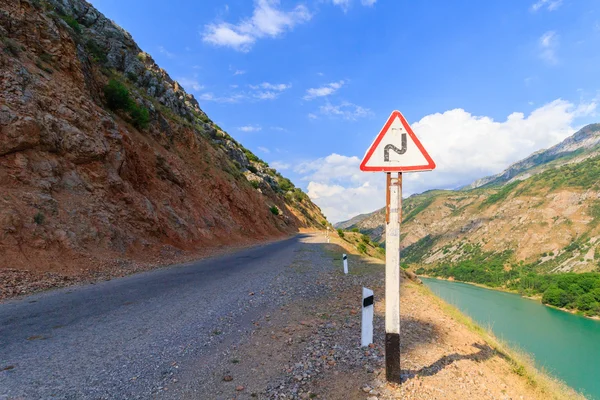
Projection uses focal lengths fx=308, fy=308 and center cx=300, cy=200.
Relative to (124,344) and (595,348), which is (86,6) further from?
(595,348)

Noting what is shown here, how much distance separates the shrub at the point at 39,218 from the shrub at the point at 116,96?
43.6 feet

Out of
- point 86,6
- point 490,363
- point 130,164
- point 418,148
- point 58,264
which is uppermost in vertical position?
point 86,6

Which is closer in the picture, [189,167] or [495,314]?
[189,167]

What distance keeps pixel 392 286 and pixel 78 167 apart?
52.9 ft

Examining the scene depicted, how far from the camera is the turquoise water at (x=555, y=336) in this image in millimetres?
27905

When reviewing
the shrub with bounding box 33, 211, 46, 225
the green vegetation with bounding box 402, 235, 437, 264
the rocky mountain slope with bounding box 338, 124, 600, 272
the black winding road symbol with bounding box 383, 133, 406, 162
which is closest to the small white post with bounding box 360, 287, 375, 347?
the black winding road symbol with bounding box 383, 133, 406, 162

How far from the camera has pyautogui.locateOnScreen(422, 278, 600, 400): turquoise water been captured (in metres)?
27.9

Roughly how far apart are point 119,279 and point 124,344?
659 centimetres

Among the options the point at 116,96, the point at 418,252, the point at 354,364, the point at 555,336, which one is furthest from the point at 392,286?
the point at 418,252

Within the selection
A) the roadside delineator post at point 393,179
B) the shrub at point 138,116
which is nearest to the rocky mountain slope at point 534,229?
the shrub at point 138,116

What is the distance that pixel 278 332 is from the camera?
539 centimetres

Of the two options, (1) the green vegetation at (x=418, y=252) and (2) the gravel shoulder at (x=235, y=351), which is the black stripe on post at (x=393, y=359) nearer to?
(2) the gravel shoulder at (x=235, y=351)

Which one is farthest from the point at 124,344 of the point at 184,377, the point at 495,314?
the point at 495,314

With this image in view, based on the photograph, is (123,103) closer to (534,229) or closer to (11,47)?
(11,47)
